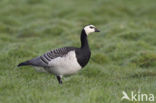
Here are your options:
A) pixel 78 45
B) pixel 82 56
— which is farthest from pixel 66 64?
pixel 78 45

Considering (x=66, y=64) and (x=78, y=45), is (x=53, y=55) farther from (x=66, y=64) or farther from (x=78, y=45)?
(x=78, y=45)

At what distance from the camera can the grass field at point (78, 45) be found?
21.9 feet

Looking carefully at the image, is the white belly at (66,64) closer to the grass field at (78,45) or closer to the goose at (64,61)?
the goose at (64,61)

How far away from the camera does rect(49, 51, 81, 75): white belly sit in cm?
791

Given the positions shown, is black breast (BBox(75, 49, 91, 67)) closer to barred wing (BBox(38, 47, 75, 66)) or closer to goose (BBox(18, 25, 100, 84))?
goose (BBox(18, 25, 100, 84))

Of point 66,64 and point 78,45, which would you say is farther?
point 78,45

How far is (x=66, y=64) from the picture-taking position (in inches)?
311

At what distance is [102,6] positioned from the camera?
2519 centimetres

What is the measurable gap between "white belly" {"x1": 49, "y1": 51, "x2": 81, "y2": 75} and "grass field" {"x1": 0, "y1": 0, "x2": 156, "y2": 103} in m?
0.35

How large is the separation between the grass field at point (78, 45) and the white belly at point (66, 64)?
345 mm

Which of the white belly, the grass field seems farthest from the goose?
the grass field

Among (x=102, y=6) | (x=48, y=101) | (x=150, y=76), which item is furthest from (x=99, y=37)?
(x=48, y=101)

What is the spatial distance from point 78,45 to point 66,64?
6606 mm

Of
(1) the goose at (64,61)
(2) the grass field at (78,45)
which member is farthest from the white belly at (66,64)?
(2) the grass field at (78,45)
